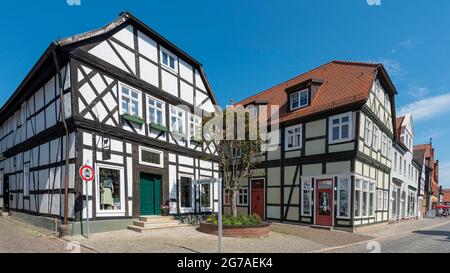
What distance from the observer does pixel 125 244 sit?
8109 millimetres

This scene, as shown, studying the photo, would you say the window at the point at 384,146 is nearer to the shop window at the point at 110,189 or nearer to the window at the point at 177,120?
the window at the point at 177,120

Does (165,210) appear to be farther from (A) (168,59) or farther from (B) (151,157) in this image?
(A) (168,59)

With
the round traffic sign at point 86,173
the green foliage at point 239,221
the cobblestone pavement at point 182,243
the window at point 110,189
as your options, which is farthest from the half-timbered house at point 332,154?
the round traffic sign at point 86,173

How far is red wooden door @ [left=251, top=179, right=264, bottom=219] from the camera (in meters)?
17.5

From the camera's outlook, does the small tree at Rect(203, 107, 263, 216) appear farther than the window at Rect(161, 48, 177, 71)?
No

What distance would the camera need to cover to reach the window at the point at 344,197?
13.2 meters

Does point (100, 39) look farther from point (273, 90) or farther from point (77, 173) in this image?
point (273, 90)

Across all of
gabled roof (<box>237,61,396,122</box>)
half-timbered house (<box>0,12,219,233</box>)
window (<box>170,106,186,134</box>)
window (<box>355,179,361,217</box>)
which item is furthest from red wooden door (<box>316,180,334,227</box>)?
window (<box>170,106,186,134</box>)

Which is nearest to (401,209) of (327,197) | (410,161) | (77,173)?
(410,161)

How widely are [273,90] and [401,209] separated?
47.4 feet

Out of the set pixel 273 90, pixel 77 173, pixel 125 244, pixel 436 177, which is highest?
pixel 273 90

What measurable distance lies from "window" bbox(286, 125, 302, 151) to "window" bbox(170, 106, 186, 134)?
21.1ft

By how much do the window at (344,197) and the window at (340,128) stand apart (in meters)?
2.14

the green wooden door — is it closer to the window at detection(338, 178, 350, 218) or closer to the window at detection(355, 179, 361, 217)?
the window at detection(338, 178, 350, 218)
